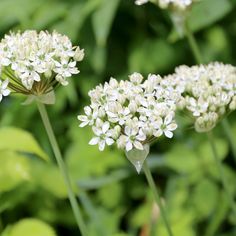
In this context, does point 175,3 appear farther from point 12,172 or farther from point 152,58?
point 152,58

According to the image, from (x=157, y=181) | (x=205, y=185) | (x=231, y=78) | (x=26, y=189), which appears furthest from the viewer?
(x=157, y=181)

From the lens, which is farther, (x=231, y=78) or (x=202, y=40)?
(x=202, y=40)

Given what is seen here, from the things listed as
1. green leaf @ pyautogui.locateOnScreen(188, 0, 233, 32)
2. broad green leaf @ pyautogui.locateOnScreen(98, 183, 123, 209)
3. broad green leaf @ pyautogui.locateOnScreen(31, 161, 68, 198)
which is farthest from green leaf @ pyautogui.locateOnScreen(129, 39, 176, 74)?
broad green leaf @ pyautogui.locateOnScreen(31, 161, 68, 198)

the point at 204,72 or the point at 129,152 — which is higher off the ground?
the point at 204,72

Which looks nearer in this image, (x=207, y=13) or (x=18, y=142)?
(x=18, y=142)

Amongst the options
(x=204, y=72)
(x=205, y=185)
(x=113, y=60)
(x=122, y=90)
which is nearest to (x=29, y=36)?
(x=122, y=90)

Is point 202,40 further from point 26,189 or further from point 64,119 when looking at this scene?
Answer: point 26,189

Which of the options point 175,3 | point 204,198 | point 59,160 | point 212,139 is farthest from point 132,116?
point 204,198

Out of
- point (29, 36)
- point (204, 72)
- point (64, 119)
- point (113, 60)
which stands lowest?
point (204, 72)

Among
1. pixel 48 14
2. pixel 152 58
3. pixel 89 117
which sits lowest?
pixel 89 117
